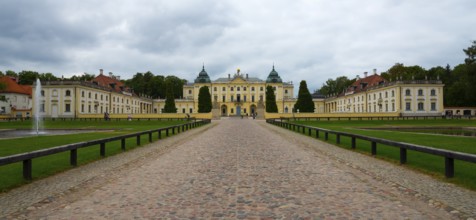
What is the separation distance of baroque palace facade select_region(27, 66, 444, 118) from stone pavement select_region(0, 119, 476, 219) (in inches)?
1984

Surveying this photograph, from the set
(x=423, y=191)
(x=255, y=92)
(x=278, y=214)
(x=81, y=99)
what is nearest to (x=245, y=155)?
(x=423, y=191)

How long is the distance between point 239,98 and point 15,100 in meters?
57.5

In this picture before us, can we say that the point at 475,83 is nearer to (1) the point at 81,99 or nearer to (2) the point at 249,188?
(2) the point at 249,188

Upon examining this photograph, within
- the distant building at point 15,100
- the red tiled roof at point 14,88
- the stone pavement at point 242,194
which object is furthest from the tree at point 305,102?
the stone pavement at point 242,194

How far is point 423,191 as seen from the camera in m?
6.50

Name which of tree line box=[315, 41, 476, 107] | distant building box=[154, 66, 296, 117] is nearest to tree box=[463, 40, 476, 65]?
tree line box=[315, 41, 476, 107]

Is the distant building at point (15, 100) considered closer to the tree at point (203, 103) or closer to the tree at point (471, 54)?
the tree at point (203, 103)

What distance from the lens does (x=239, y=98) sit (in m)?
109

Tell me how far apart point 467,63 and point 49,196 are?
62.1 metres

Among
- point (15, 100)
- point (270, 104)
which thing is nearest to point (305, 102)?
point (270, 104)

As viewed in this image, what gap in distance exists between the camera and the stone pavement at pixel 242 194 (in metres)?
5.07

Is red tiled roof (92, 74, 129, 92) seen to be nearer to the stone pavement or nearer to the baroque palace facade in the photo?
the baroque palace facade

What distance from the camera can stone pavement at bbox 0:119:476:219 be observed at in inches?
200

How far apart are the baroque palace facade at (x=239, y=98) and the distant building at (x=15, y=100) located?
268 inches
